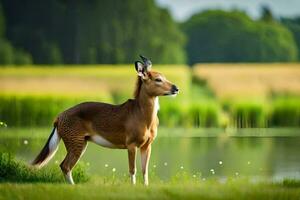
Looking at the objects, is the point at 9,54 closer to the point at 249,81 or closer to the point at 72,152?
the point at 249,81

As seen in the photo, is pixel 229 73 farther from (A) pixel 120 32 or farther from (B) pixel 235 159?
(B) pixel 235 159

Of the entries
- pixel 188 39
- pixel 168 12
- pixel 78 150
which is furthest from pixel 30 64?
pixel 78 150

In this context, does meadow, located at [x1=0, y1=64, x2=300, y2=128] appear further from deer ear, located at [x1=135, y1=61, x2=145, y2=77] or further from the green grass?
the green grass

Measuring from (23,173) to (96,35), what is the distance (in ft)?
175

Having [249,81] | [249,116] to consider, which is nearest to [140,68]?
[249,116]

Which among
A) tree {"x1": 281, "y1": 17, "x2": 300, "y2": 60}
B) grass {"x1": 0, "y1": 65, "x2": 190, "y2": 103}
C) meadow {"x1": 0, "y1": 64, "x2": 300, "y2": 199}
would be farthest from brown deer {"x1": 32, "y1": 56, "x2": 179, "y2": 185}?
tree {"x1": 281, "y1": 17, "x2": 300, "y2": 60}

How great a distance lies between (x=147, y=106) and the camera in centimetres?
1108

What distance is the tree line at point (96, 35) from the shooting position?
61250 mm

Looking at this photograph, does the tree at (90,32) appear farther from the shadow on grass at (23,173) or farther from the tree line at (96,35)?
the shadow on grass at (23,173)

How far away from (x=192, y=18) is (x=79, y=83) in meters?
39.9

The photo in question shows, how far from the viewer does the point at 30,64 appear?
2330 inches

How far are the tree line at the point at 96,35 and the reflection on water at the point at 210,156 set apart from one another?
32450mm

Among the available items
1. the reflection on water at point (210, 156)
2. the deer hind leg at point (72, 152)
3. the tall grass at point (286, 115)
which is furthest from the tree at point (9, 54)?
the deer hind leg at point (72, 152)

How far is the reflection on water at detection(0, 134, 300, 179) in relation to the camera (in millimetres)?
17125
